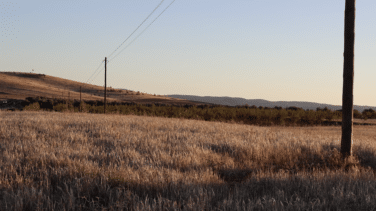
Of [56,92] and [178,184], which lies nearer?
[178,184]

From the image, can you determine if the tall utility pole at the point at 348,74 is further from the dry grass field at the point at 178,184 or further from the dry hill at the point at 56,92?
the dry hill at the point at 56,92

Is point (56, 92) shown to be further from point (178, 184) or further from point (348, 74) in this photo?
point (178, 184)

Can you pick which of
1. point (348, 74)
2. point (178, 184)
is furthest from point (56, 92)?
point (178, 184)

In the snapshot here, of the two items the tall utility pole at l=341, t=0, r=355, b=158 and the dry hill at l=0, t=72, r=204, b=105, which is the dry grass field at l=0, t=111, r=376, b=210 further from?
the dry hill at l=0, t=72, r=204, b=105

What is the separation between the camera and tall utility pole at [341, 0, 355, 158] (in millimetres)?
8969

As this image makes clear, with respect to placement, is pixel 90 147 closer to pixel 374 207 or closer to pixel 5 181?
pixel 5 181

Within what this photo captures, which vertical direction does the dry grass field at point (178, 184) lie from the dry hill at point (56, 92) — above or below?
below

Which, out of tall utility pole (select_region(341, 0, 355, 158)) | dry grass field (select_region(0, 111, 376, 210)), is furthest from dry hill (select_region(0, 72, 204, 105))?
dry grass field (select_region(0, 111, 376, 210))

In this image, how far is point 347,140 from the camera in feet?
29.9

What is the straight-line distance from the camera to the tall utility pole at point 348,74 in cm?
897

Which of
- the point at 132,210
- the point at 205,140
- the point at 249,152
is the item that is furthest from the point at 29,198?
the point at 205,140

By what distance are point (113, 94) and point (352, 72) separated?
97963 mm

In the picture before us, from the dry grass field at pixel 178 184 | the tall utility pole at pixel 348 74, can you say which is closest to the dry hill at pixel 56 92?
the tall utility pole at pixel 348 74

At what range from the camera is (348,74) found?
8.96 meters
